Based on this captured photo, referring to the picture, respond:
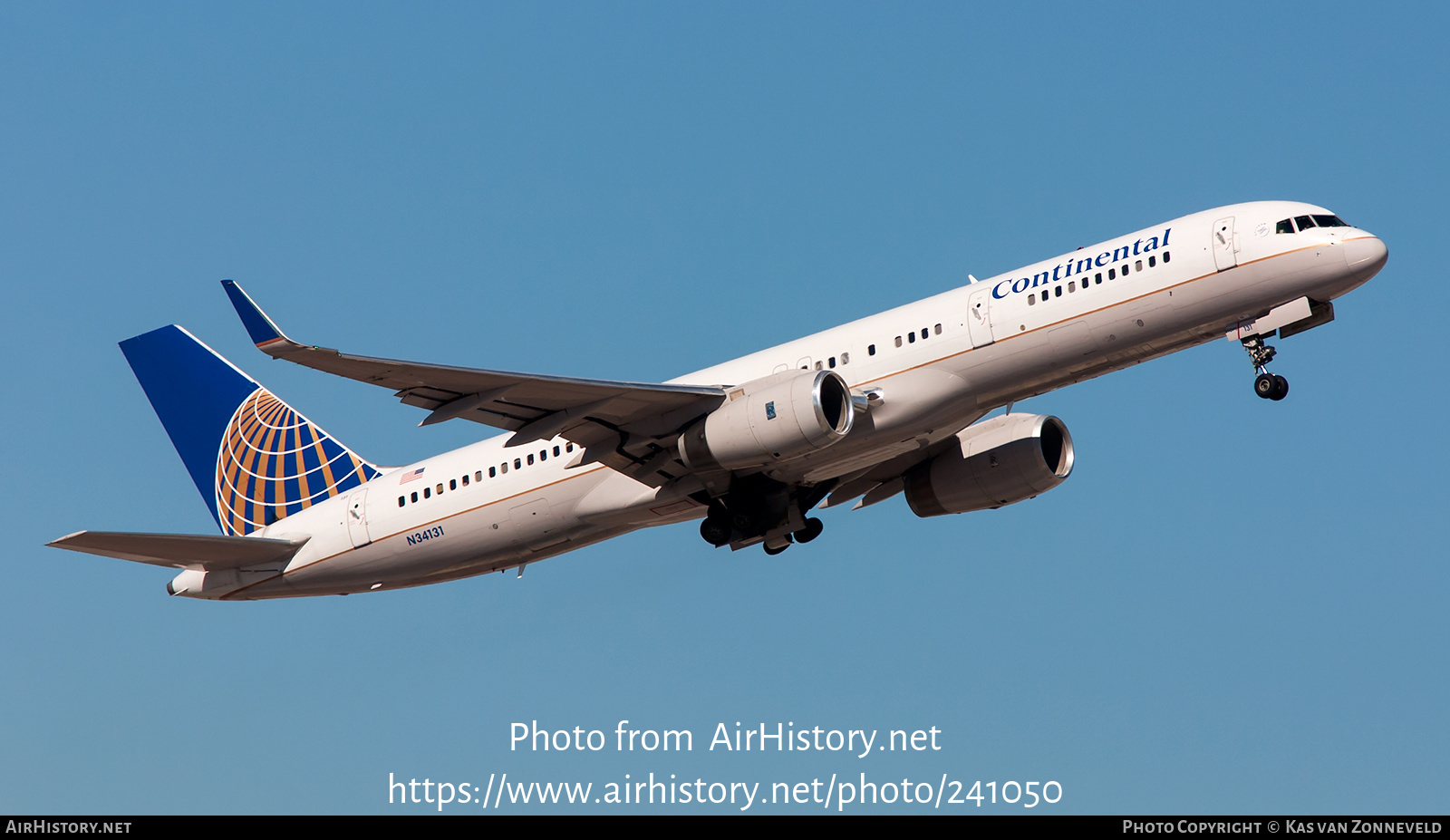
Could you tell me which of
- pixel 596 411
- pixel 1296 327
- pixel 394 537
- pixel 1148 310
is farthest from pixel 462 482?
pixel 1296 327

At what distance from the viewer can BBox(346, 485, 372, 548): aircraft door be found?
33.8 meters

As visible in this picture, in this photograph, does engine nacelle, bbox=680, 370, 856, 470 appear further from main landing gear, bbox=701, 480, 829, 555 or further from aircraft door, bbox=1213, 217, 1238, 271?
aircraft door, bbox=1213, 217, 1238, 271

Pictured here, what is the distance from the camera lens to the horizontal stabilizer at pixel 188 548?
30.4 metres

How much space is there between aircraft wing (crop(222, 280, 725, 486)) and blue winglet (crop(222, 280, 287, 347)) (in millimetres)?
14

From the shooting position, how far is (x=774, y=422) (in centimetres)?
2916

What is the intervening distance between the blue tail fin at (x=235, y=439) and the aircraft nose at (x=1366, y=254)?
67.4 ft

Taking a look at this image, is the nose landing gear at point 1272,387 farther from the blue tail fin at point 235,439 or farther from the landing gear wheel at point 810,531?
the blue tail fin at point 235,439

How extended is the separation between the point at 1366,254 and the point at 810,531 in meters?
12.1

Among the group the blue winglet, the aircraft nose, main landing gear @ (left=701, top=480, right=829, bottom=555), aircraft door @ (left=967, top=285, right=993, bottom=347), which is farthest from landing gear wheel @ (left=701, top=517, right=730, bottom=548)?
the aircraft nose

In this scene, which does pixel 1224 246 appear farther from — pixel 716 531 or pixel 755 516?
pixel 716 531

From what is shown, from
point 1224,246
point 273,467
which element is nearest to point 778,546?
point 1224,246

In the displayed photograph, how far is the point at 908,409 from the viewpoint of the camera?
1164 inches

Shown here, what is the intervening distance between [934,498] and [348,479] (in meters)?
13.0

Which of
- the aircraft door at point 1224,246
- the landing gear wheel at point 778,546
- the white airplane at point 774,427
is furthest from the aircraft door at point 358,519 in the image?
the aircraft door at point 1224,246
